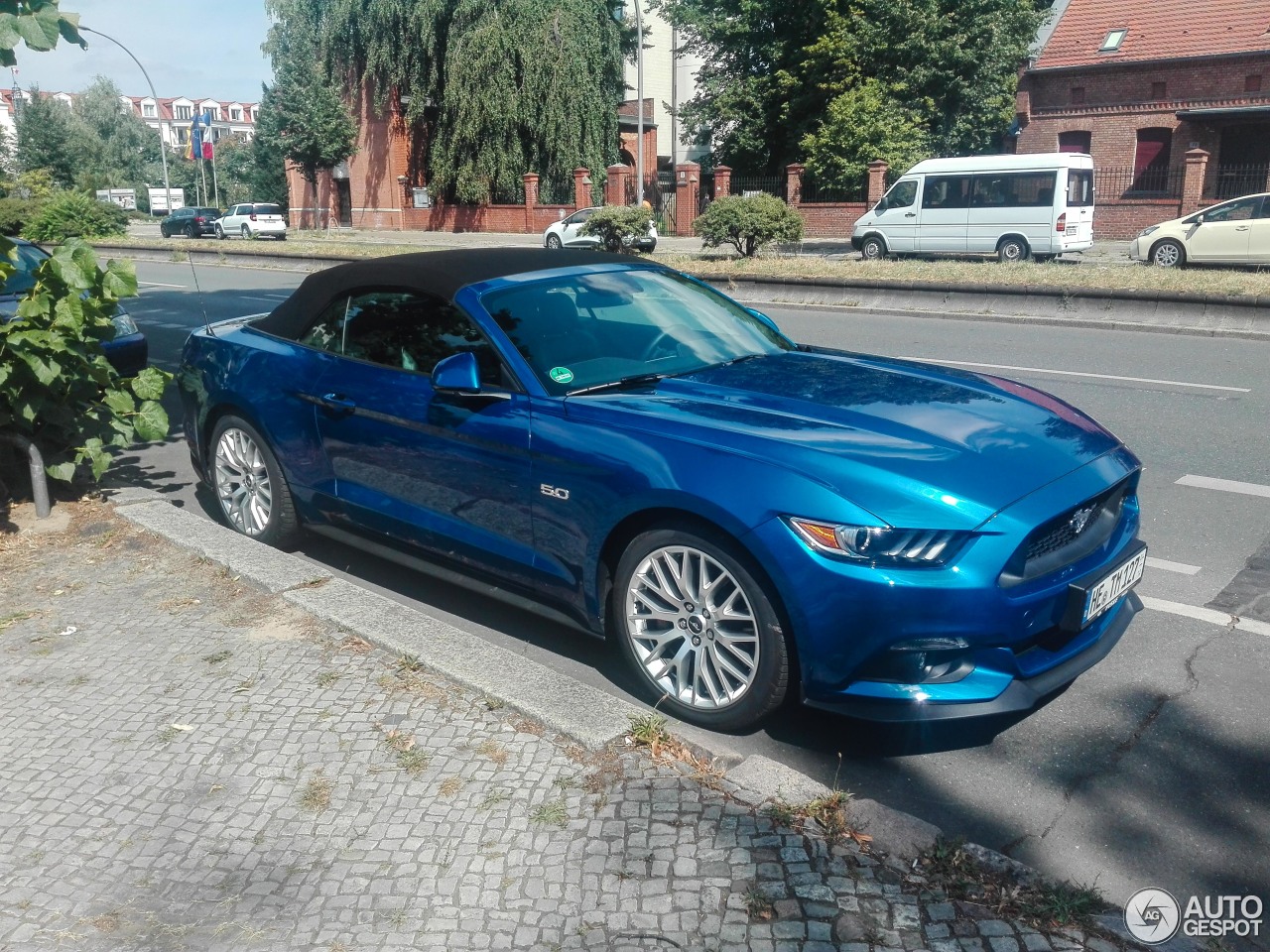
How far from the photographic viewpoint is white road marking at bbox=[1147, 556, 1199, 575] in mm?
5492

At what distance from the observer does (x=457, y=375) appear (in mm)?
4414

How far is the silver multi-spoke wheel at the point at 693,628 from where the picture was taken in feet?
12.4

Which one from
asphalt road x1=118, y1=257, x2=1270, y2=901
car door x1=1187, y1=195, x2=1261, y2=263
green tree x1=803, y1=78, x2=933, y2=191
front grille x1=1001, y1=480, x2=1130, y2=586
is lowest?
asphalt road x1=118, y1=257, x2=1270, y2=901

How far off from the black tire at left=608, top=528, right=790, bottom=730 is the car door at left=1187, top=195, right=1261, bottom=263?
20717 millimetres

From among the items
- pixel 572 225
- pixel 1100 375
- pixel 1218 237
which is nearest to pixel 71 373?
pixel 1100 375

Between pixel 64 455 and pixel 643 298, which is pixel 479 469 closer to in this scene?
pixel 643 298

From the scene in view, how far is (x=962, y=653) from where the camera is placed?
347 cm

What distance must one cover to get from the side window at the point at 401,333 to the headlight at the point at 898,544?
5.53 feet

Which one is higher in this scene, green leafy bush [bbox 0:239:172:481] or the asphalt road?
green leafy bush [bbox 0:239:172:481]

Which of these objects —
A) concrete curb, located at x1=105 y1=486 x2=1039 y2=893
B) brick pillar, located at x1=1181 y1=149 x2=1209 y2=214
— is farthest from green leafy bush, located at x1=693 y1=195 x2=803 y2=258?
concrete curb, located at x1=105 y1=486 x2=1039 y2=893

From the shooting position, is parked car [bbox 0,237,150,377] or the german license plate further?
parked car [bbox 0,237,150,377]

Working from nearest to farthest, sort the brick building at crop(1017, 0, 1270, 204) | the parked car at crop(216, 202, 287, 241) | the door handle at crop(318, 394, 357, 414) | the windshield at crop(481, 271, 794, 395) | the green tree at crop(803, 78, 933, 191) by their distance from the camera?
the windshield at crop(481, 271, 794, 395) < the door handle at crop(318, 394, 357, 414) < the brick building at crop(1017, 0, 1270, 204) < the green tree at crop(803, 78, 933, 191) < the parked car at crop(216, 202, 287, 241)

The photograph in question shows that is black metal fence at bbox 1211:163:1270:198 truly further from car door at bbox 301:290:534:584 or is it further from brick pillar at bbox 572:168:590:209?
car door at bbox 301:290:534:584

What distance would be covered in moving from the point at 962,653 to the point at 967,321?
13.7 m
